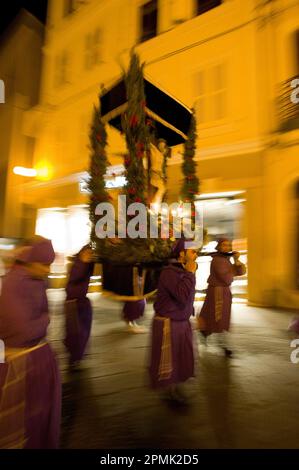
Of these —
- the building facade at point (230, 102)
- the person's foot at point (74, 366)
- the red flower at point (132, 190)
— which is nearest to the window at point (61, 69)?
the building facade at point (230, 102)

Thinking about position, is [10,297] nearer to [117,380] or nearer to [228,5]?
[117,380]

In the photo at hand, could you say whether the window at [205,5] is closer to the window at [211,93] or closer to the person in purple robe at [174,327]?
the window at [211,93]

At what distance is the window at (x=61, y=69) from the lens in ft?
48.6

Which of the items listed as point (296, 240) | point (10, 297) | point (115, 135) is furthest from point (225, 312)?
point (115, 135)

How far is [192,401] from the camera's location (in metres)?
3.73

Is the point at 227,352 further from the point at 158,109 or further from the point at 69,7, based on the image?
the point at 69,7

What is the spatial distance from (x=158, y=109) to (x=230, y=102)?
5.90m

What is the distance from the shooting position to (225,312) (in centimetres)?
539

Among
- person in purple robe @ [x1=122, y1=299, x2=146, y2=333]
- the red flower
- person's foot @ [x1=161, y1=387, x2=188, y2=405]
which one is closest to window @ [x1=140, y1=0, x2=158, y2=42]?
person in purple robe @ [x1=122, y1=299, x2=146, y2=333]

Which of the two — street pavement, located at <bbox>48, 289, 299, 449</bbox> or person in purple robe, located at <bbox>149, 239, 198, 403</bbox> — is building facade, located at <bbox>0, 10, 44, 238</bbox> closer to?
street pavement, located at <bbox>48, 289, 299, 449</bbox>

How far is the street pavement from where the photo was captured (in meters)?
3.02

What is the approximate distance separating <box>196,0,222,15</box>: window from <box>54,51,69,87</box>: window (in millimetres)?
6319

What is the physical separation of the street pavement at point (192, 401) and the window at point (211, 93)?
7076 millimetres

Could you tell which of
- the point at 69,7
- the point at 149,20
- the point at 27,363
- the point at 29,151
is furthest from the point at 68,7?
the point at 27,363
